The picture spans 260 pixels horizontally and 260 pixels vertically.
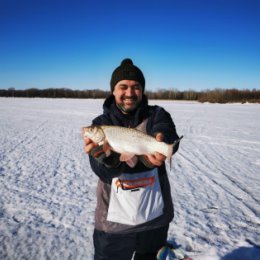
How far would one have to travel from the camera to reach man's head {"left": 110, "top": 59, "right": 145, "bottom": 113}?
7.36ft

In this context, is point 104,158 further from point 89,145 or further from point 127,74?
point 127,74

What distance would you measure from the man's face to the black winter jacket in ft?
0.18

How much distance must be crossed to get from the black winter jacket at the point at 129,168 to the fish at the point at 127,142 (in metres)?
0.08

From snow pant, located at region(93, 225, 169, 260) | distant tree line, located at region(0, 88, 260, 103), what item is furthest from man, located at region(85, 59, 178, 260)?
distant tree line, located at region(0, 88, 260, 103)

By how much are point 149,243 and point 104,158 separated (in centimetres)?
88

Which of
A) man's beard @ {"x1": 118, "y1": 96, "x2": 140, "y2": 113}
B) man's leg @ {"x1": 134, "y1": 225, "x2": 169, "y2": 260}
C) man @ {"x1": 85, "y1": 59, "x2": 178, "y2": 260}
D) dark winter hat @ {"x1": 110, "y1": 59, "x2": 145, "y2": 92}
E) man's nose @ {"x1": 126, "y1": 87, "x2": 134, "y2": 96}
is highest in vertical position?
dark winter hat @ {"x1": 110, "y1": 59, "x2": 145, "y2": 92}

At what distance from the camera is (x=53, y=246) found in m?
2.98

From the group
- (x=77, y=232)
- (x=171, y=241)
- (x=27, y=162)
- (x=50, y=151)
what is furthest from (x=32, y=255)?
(x=50, y=151)

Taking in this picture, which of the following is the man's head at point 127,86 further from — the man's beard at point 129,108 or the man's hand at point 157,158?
the man's hand at point 157,158

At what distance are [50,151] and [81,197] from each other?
11.8 feet

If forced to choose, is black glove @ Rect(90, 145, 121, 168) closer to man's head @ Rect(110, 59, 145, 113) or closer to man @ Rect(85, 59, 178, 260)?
man @ Rect(85, 59, 178, 260)

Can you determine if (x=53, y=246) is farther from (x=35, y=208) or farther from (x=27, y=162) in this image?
(x=27, y=162)

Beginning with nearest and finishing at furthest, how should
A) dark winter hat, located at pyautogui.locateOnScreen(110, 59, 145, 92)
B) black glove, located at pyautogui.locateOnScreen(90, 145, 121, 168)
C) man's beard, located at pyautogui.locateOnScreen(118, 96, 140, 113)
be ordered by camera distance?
black glove, located at pyautogui.locateOnScreen(90, 145, 121, 168) → man's beard, located at pyautogui.locateOnScreen(118, 96, 140, 113) → dark winter hat, located at pyautogui.locateOnScreen(110, 59, 145, 92)

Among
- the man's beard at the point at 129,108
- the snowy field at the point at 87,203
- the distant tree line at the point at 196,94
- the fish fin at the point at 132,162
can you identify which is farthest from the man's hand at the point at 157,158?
the distant tree line at the point at 196,94
